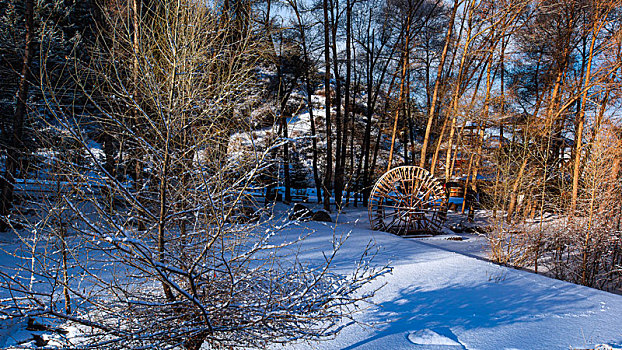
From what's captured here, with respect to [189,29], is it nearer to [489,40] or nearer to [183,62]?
[183,62]

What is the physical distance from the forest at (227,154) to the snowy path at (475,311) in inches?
22.2

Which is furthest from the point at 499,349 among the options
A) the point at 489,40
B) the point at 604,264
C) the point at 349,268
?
the point at 489,40

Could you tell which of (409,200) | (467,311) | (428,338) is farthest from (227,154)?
(409,200)

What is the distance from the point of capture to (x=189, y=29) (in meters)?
2.92

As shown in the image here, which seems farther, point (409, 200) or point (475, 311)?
point (409, 200)

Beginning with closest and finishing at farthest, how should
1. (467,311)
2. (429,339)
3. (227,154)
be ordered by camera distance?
(227,154)
(429,339)
(467,311)

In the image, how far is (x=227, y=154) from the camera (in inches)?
143

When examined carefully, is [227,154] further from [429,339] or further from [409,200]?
[409,200]

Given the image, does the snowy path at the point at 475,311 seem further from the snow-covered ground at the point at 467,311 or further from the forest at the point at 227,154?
the forest at the point at 227,154

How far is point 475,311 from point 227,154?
3.89 meters

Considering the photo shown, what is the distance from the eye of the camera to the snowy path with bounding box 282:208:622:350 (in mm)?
3955

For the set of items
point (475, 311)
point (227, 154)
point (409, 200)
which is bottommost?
point (475, 311)

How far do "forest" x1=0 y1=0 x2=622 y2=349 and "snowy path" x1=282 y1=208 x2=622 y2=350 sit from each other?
56cm

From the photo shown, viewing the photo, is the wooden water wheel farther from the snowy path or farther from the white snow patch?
the white snow patch
